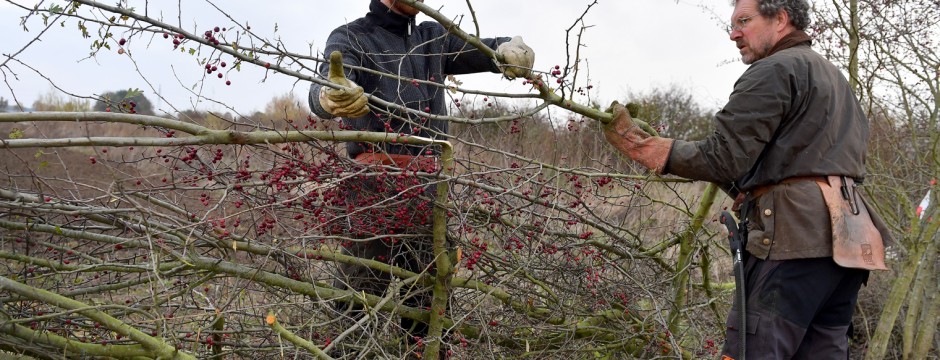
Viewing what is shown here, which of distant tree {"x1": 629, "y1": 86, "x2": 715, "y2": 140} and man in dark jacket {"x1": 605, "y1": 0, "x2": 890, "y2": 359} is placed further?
distant tree {"x1": 629, "y1": 86, "x2": 715, "y2": 140}

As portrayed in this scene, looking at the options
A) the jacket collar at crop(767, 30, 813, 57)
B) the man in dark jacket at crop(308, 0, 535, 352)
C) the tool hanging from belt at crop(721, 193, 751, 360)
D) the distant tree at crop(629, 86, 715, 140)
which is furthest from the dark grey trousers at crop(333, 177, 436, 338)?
the distant tree at crop(629, 86, 715, 140)

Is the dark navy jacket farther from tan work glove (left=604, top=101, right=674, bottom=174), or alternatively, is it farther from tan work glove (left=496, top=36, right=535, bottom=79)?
tan work glove (left=604, top=101, right=674, bottom=174)

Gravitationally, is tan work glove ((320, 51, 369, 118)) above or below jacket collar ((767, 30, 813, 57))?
below

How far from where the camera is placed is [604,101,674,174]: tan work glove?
321 centimetres

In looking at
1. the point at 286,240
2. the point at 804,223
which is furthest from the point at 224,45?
the point at 804,223

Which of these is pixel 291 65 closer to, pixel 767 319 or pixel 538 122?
pixel 767 319

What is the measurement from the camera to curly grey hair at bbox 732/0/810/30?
321cm

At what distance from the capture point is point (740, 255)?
123 inches

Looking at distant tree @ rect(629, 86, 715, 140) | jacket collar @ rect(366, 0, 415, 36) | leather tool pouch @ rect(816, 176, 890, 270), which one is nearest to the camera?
leather tool pouch @ rect(816, 176, 890, 270)

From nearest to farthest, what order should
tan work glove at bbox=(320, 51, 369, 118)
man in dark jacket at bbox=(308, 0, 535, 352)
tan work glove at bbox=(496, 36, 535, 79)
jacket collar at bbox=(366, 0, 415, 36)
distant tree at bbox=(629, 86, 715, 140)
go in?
tan work glove at bbox=(320, 51, 369, 118), man in dark jacket at bbox=(308, 0, 535, 352), tan work glove at bbox=(496, 36, 535, 79), jacket collar at bbox=(366, 0, 415, 36), distant tree at bbox=(629, 86, 715, 140)

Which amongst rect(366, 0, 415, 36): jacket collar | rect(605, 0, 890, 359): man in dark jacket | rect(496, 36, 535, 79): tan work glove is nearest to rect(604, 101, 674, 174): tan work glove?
rect(605, 0, 890, 359): man in dark jacket

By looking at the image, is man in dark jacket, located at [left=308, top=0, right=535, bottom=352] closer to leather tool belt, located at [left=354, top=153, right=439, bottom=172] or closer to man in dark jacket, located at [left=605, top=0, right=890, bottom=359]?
leather tool belt, located at [left=354, top=153, right=439, bottom=172]

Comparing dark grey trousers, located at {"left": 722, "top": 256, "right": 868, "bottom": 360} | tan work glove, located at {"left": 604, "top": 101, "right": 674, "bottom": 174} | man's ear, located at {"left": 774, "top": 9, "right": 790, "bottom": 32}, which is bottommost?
dark grey trousers, located at {"left": 722, "top": 256, "right": 868, "bottom": 360}

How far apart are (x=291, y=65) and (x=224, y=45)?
270mm
